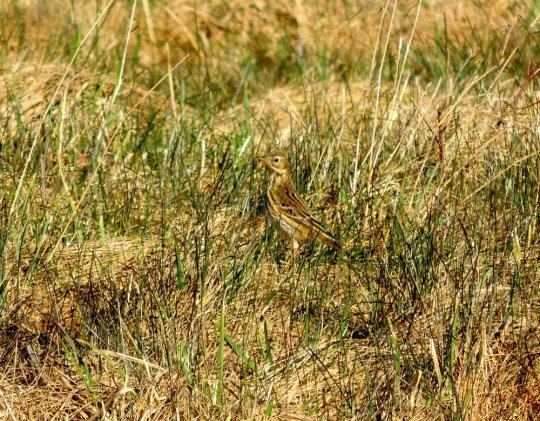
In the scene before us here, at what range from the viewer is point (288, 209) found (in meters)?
5.77

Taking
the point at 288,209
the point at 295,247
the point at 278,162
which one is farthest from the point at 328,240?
the point at 278,162

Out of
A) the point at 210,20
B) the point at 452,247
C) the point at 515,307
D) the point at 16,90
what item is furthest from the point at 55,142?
the point at 210,20

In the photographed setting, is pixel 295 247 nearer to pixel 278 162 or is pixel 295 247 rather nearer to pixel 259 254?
pixel 259 254

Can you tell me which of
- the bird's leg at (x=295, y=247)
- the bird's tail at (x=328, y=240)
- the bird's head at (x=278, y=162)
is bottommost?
the bird's leg at (x=295, y=247)

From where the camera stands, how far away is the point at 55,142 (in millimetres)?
6453

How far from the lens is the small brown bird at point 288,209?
564cm

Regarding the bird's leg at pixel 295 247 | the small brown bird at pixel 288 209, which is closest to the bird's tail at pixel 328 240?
the small brown bird at pixel 288 209

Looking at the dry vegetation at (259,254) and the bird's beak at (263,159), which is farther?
the bird's beak at (263,159)

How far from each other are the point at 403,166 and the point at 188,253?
163cm

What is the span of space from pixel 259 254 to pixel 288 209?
1.54ft

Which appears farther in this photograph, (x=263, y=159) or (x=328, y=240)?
(x=263, y=159)

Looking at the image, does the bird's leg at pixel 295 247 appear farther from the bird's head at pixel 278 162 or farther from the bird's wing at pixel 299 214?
the bird's head at pixel 278 162

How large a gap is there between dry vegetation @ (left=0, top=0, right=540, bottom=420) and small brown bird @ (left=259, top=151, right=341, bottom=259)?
0.08m

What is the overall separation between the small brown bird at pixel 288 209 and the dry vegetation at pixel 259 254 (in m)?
0.08
